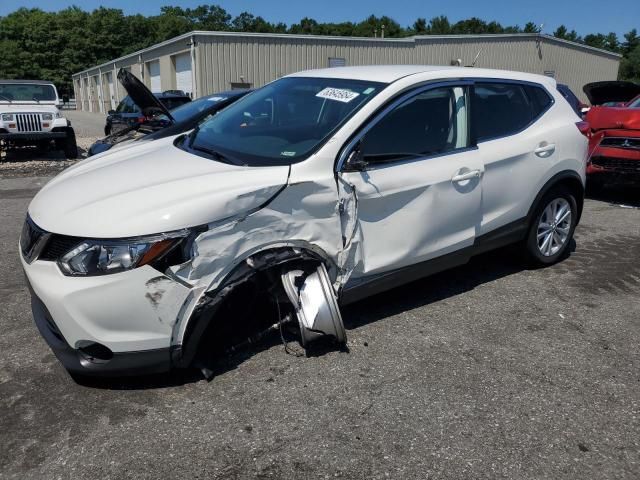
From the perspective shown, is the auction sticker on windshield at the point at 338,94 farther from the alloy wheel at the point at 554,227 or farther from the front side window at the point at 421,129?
the alloy wheel at the point at 554,227

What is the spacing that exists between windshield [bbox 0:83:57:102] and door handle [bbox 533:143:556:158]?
11948mm

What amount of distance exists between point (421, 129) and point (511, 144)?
0.94m

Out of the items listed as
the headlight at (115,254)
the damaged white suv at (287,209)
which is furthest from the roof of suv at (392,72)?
the headlight at (115,254)

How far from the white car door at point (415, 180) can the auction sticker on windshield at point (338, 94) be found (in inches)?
10.9

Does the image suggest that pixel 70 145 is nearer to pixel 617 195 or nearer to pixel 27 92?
pixel 27 92

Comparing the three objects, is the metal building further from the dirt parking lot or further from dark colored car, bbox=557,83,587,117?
the dirt parking lot

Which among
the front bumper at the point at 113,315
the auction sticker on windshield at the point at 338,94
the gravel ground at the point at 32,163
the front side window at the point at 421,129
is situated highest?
the auction sticker on windshield at the point at 338,94

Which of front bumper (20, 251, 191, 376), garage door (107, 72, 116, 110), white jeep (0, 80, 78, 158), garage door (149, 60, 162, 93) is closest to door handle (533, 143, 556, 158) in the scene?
front bumper (20, 251, 191, 376)

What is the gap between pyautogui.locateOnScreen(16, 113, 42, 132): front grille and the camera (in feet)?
38.2

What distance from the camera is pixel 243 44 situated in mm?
22578

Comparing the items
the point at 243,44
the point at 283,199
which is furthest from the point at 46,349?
the point at 243,44

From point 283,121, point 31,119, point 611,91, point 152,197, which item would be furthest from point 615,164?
point 31,119

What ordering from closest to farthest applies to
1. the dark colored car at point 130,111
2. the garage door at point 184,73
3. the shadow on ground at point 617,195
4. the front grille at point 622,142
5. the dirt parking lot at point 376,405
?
the dirt parking lot at point 376,405
the front grille at point 622,142
the shadow on ground at point 617,195
the dark colored car at point 130,111
the garage door at point 184,73

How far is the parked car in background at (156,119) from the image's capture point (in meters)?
5.11
